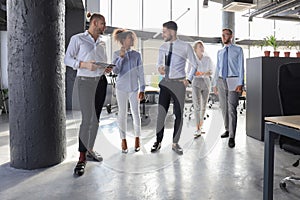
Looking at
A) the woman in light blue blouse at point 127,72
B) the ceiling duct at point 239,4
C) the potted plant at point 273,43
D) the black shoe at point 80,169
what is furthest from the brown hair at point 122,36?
the ceiling duct at point 239,4

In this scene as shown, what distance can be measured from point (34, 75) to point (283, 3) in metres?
5.90

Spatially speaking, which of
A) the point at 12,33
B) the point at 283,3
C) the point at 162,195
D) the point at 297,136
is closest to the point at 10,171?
the point at 12,33

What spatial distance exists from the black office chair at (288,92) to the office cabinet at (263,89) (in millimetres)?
1612

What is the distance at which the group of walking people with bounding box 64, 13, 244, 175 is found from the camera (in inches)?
95.2

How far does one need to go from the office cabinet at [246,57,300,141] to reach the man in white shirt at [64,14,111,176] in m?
→ 2.28

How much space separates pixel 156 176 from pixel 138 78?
43.6 inches

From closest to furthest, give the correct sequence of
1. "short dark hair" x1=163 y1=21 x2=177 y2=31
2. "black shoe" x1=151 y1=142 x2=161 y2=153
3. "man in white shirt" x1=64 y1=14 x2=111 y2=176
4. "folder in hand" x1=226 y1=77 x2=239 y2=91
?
"man in white shirt" x1=64 y1=14 x2=111 y2=176 → "short dark hair" x1=163 y1=21 x2=177 y2=31 → "black shoe" x1=151 y1=142 x2=161 y2=153 → "folder in hand" x1=226 y1=77 x2=239 y2=91

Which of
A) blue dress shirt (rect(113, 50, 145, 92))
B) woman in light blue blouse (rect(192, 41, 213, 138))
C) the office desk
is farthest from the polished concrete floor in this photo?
woman in light blue blouse (rect(192, 41, 213, 138))

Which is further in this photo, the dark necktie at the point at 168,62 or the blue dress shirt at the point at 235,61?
the blue dress shirt at the point at 235,61

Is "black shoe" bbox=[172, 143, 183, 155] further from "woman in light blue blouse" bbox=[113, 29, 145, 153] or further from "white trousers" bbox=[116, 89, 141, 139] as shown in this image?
"woman in light blue blouse" bbox=[113, 29, 145, 153]

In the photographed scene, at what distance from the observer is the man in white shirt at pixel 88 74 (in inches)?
93.7

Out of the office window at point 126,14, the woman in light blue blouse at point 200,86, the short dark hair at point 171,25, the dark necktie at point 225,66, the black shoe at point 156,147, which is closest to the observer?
the short dark hair at point 171,25

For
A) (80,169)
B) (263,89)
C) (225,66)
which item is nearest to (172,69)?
(225,66)

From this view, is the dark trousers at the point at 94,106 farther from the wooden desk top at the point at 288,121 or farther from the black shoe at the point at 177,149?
the wooden desk top at the point at 288,121
